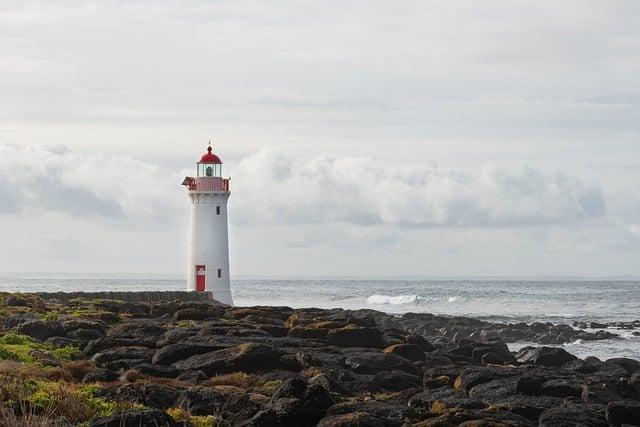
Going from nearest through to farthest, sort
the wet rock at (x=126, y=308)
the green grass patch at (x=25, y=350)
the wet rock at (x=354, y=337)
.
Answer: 1. the green grass patch at (x=25, y=350)
2. the wet rock at (x=354, y=337)
3. the wet rock at (x=126, y=308)

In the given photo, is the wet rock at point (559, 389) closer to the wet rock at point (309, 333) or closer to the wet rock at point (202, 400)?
the wet rock at point (202, 400)

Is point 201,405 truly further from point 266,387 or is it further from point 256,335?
point 256,335

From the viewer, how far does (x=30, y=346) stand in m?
21.5

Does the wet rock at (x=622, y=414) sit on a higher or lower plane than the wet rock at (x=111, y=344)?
lower

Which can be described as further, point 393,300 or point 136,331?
point 393,300

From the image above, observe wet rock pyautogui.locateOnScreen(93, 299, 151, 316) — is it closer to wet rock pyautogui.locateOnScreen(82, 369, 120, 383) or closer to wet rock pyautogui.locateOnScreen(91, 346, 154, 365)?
wet rock pyautogui.locateOnScreen(91, 346, 154, 365)

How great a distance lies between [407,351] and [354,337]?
4.85 ft

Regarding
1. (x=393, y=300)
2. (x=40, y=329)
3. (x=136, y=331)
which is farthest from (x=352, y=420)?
(x=393, y=300)

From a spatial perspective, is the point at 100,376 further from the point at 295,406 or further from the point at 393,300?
the point at 393,300

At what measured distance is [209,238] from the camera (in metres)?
45.5

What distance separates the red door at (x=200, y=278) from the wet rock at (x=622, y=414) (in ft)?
102

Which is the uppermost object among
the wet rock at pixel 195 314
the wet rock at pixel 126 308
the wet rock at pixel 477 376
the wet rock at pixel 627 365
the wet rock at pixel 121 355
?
the wet rock at pixel 126 308

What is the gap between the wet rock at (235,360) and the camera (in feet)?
62.5

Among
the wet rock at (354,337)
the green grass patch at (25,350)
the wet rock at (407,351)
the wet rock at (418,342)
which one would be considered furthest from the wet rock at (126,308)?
the wet rock at (407,351)
